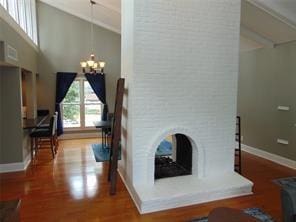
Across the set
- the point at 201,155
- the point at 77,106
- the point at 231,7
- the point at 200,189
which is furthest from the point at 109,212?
the point at 77,106

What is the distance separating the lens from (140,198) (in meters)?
3.00

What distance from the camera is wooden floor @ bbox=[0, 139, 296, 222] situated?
2.90 meters

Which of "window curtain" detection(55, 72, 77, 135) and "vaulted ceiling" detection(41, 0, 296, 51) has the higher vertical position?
"vaulted ceiling" detection(41, 0, 296, 51)

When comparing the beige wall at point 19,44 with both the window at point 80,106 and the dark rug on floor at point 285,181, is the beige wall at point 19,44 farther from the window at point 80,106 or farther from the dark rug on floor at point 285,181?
the dark rug on floor at point 285,181

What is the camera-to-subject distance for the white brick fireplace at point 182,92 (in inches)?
128

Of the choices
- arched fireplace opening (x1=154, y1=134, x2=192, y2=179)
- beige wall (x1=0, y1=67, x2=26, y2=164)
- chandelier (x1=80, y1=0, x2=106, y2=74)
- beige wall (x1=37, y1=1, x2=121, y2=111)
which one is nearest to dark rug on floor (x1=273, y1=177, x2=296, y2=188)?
arched fireplace opening (x1=154, y1=134, x2=192, y2=179)

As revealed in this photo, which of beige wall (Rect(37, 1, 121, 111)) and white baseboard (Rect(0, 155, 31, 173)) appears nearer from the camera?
white baseboard (Rect(0, 155, 31, 173))

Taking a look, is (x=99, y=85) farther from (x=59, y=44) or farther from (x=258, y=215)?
(x=258, y=215)

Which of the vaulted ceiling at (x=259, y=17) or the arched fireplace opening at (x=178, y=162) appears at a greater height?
the vaulted ceiling at (x=259, y=17)

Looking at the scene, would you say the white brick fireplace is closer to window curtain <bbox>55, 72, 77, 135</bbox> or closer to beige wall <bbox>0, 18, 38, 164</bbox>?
beige wall <bbox>0, 18, 38, 164</bbox>

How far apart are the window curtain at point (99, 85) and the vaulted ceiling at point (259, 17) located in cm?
173

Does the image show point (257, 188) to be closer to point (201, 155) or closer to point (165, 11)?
point (201, 155)

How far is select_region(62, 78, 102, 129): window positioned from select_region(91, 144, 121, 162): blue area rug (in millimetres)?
1380

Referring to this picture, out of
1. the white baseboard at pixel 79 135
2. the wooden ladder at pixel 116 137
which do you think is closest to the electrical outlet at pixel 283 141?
the wooden ladder at pixel 116 137
